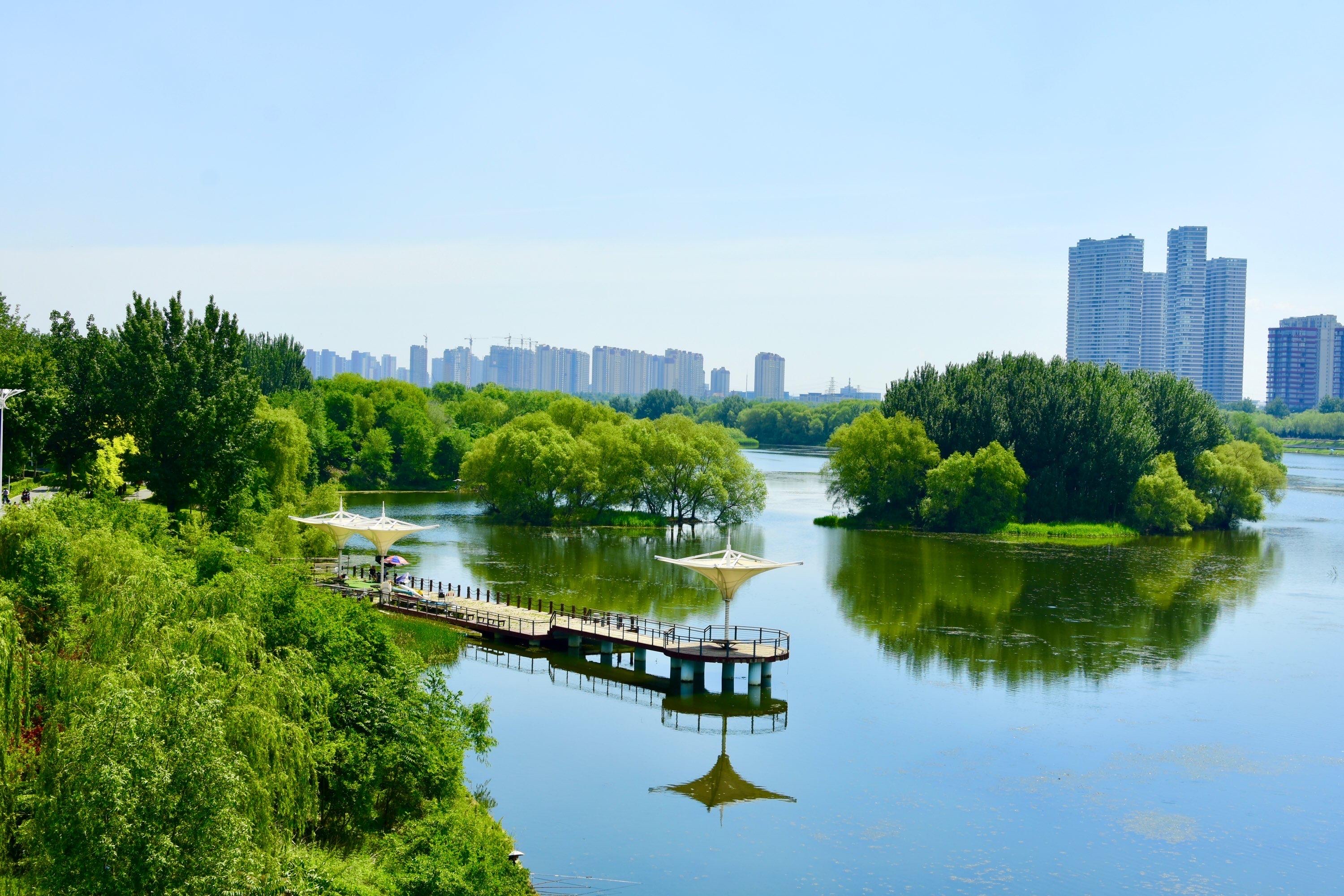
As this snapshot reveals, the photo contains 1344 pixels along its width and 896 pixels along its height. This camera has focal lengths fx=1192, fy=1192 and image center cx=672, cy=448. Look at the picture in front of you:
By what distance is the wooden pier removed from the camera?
3622 centimetres

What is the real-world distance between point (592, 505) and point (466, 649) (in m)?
37.0

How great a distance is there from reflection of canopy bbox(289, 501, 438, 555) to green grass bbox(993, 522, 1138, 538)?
135 feet

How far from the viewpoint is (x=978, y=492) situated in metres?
75.5

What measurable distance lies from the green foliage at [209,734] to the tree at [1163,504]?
61.1 m

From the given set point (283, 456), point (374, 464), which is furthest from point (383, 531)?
point (374, 464)

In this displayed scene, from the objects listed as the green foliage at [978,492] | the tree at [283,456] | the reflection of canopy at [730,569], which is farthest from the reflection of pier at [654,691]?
the green foliage at [978,492]

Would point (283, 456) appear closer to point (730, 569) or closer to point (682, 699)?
point (730, 569)

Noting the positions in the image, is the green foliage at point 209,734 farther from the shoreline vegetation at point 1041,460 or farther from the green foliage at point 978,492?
the shoreline vegetation at point 1041,460

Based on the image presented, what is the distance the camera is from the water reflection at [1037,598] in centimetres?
4009

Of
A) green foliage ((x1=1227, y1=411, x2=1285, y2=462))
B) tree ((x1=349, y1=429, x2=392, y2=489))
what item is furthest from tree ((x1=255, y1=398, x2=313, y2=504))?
green foliage ((x1=1227, y1=411, x2=1285, y2=462))

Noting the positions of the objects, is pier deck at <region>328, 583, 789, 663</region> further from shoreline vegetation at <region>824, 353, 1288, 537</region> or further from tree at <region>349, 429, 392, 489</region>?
tree at <region>349, 429, 392, 489</region>

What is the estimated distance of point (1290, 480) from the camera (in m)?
127

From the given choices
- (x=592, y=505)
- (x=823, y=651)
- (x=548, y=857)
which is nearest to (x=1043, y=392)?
(x=592, y=505)

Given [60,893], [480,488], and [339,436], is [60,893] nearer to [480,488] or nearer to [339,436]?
[480,488]
